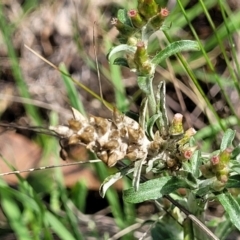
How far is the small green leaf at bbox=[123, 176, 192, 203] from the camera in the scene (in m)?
1.17

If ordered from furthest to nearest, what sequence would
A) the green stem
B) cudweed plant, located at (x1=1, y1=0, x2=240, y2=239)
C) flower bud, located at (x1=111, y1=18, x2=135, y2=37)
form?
the green stem
flower bud, located at (x1=111, y1=18, x2=135, y2=37)
cudweed plant, located at (x1=1, y1=0, x2=240, y2=239)

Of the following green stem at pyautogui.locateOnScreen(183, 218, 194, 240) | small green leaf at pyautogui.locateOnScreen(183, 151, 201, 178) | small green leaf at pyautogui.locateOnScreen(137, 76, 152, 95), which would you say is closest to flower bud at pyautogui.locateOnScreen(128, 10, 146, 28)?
small green leaf at pyautogui.locateOnScreen(137, 76, 152, 95)

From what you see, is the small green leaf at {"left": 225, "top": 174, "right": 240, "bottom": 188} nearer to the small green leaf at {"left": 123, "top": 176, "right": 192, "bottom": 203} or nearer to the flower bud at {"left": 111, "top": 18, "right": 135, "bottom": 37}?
the small green leaf at {"left": 123, "top": 176, "right": 192, "bottom": 203}

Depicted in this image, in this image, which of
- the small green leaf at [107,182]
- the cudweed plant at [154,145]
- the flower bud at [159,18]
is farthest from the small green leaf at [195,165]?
the flower bud at [159,18]

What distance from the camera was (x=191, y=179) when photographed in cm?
119

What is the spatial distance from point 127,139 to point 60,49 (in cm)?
156

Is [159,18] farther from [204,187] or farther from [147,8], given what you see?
[204,187]

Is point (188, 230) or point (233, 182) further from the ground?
point (233, 182)

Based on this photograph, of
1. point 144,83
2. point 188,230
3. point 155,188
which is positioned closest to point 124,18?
point 144,83

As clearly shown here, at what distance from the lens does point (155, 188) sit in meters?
1.18

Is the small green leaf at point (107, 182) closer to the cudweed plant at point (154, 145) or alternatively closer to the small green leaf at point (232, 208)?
the cudweed plant at point (154, 145)

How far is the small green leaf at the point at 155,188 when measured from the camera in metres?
1.17

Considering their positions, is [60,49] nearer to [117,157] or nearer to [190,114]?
[190,114]

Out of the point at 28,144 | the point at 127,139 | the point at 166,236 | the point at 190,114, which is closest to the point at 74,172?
the point at 28,144
